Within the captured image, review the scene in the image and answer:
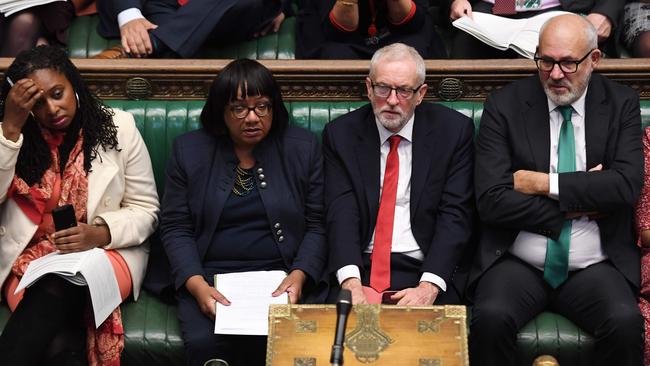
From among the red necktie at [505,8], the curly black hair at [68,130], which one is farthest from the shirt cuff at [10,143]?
the red necktie at [505,8]

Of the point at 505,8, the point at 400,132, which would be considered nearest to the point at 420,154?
the point at 400,132

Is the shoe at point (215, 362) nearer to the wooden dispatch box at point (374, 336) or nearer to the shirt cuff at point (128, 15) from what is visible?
the wooden dispatch box at point (374, 336)

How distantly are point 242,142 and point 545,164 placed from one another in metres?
1.00

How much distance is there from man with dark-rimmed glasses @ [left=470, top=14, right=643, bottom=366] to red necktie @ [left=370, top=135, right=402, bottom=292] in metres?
0.28

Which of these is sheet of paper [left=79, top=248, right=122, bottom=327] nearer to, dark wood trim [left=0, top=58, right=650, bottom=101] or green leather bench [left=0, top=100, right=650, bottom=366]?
green leather bench [left=0, top=100, right=650, bottom=366]

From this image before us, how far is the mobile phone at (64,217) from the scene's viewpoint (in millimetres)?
3223

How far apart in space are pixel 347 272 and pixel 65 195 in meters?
0.93

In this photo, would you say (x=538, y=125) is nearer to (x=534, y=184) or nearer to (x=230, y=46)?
(x=534, y=184)

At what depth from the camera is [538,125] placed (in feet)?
11.5

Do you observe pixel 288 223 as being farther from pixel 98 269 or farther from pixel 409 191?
pixel 98 269

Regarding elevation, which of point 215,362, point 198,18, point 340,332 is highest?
point 198,18

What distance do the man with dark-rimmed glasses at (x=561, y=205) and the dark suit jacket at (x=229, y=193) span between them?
1.82ft

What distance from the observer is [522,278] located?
3408mm

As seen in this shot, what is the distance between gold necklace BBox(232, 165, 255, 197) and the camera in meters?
3.55
